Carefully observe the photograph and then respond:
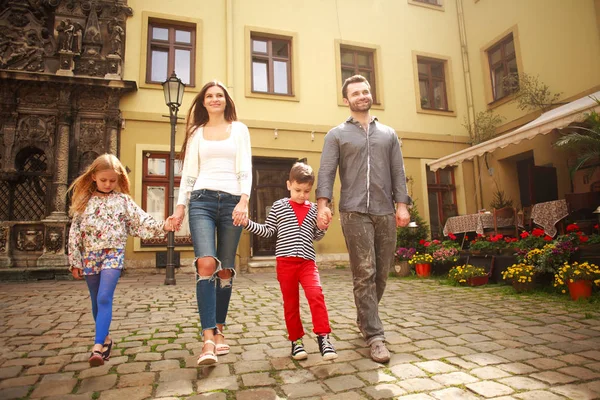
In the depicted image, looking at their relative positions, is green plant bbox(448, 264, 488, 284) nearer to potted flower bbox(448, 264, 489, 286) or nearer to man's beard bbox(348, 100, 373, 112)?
potted flower bbox(448, 264, 489, 286)

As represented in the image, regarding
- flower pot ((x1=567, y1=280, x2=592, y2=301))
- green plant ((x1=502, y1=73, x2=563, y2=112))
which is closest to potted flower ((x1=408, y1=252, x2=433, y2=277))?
flower pot ((x1=567, y1=280, x2=592, y2=301))

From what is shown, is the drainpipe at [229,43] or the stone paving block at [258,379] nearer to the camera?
the stone paving block at [258,379]

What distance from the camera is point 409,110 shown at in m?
12.4

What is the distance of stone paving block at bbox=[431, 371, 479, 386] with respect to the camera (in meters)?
2.32

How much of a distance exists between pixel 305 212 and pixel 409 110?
412 inches

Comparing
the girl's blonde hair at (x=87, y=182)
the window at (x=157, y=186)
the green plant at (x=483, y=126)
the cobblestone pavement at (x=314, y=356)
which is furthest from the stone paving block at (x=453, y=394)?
the green plant at (x=483, y=126)

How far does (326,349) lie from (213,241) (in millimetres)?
1076

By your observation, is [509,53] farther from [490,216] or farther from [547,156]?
[490,216]

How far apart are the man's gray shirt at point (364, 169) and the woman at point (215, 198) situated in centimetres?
63

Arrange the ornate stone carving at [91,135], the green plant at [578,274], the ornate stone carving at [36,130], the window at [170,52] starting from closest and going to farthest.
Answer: the green plant at [578,274]
the ornate stone carving at [36,130]
the ornate stone carving at [91,135]
the window at [170,52]

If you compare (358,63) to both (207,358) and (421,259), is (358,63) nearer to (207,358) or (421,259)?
(421,259)

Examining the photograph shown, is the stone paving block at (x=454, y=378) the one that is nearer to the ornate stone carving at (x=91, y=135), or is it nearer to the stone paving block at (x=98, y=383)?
the stone paving block at (x=98, y=383)

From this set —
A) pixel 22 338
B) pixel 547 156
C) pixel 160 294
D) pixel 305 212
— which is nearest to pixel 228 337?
pixel 305 212

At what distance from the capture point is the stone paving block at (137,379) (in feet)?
7.80
